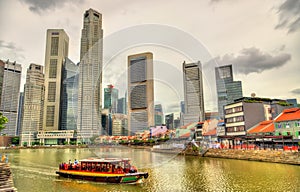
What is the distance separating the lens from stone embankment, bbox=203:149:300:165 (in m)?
34.2

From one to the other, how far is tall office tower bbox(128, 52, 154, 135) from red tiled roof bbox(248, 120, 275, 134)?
110 feet

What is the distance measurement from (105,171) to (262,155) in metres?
28.3

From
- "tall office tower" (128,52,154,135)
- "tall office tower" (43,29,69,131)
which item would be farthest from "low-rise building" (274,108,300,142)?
"tall office tower" (43,29,69,131)

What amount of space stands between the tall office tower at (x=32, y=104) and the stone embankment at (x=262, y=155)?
162 m

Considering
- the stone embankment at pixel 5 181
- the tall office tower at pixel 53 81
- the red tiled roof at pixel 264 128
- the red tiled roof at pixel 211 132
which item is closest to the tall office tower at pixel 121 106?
the stone embankment at pixel 5 181

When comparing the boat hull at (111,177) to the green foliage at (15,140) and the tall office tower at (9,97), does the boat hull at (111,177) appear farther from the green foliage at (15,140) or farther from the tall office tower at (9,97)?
the tall office tower at (9,97)

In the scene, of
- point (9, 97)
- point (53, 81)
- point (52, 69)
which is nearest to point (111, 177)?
point (53, 81)

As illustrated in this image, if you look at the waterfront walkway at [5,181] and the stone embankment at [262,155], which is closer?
the waterfront walkway at [5,181]

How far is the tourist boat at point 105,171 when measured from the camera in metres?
24.0

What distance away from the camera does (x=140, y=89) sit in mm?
22703

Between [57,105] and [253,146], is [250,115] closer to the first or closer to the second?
[253,146]

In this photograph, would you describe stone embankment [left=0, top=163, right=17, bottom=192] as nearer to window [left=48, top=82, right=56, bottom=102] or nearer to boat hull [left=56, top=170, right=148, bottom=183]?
boat hull [left=56, top=170, right=148, bottom=183]

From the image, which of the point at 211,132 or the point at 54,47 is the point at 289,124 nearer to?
the point at 211,132

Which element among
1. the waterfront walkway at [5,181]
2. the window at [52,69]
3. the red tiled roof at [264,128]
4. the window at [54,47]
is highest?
the window at [54,47]
